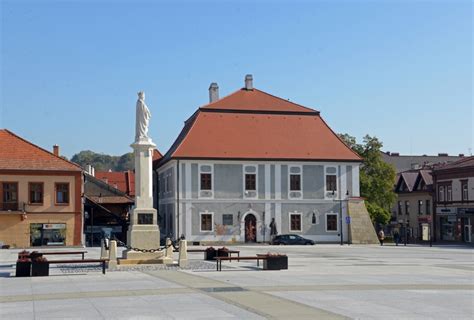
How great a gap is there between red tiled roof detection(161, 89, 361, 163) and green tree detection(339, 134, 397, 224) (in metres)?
10.2

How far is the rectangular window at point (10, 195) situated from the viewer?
50.2 m

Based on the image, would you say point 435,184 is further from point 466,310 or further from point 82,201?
point 466,310

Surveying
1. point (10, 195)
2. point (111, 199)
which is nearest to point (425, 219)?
point (111, 199)

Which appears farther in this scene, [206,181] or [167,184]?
[167,184]

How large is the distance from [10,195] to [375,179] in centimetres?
3693

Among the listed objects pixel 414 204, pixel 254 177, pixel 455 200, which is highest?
Answer: pixel 254 177

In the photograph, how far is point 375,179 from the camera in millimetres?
70188

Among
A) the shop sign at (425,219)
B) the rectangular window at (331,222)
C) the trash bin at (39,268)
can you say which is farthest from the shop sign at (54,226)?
the shop sign at (425,219)

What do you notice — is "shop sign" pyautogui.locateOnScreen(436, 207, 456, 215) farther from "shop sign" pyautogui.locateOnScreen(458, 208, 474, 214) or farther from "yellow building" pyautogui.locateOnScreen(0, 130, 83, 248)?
"yellow building" pyautogui.locateOnScreen(0, 130, 83, 248)

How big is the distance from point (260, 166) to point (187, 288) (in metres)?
41.4

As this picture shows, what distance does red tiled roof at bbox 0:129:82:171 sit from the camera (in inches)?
2010

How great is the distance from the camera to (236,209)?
57500mm

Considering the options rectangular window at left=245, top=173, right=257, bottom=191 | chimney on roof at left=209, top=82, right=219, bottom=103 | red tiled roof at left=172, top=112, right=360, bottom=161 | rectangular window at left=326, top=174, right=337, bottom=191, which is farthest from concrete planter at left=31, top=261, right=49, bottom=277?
chimney on roof at left=209, top=82, right=219, bottom=103

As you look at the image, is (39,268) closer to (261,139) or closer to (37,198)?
(37,198)
